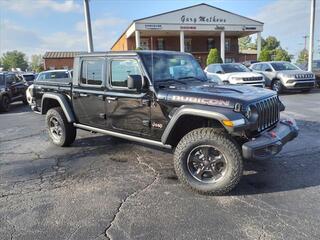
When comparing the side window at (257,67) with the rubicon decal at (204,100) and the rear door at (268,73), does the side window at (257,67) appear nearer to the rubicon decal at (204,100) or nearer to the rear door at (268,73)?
the rear door at (268,73)

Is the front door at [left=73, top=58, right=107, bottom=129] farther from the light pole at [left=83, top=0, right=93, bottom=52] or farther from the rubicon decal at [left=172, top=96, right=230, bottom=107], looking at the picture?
the light pole at [left=83, top=0, right=93, bottom=52]

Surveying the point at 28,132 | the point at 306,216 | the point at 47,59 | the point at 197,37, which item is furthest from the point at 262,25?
the point at 306,216

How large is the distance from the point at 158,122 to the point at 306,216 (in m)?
2.23

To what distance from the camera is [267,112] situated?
13.5 feet

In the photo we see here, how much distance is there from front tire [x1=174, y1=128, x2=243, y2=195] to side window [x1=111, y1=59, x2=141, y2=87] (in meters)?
1.42

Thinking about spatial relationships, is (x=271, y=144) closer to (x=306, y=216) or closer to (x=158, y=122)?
(x=306, y=216)

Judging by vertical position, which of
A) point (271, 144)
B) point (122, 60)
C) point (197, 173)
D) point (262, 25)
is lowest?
point (197, 173)

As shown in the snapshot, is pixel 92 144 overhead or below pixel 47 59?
below

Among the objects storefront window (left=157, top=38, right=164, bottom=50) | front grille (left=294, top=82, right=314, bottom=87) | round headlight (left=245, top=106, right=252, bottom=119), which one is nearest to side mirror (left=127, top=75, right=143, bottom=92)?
round headlight (left=245, top=106, right=252, bottom=119)

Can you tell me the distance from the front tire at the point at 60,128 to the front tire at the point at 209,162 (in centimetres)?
301

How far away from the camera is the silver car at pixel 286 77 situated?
556 inches

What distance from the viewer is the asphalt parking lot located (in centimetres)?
315

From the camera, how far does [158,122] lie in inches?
175

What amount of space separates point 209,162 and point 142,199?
3.28 feet
